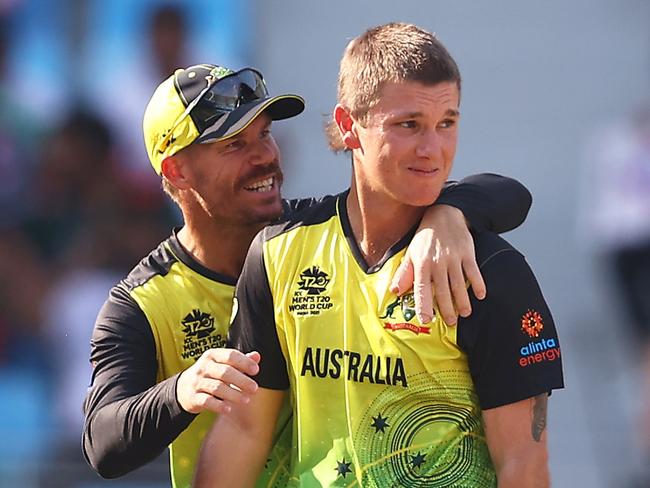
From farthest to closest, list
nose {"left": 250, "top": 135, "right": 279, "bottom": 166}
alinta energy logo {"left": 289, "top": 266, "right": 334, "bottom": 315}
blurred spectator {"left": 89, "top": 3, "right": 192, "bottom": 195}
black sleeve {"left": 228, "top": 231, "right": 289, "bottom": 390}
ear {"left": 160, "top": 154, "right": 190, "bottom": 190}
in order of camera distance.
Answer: blurred spectator {"left": 89, "top": 3, "right": 192, "bottom": 195}
ear {"left": 160, "top": 154, "right": 190, "bottom": 190}
nose {"left": 250, "top": 135, "right": 279, "bottom": 166}
black sleeve {"left": 228, "top": 231, "right": 289, "bottom": 390}
alinta energy logo {"left": 289, "top": 266, "right": 334, "bottom": 315}

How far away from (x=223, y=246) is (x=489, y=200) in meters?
0.94

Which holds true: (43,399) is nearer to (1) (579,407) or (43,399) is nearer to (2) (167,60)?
(2) (167,60)

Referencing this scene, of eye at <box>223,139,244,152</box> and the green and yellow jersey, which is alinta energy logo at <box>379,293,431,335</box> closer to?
the green and yellow jersey

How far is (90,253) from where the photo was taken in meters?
8.85

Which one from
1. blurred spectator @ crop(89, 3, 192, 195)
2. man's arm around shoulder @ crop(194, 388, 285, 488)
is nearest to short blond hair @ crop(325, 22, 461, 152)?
man's arm around shoulder @ crop(194, 388, 285, 488)

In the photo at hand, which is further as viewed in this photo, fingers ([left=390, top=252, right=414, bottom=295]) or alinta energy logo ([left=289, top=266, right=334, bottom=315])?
alinta energy logo ([left=289, top=266, right=334, bottom=315])

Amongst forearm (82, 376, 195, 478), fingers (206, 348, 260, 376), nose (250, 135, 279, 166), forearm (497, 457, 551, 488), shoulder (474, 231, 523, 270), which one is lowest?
forearm (497, 457, 551, 488)

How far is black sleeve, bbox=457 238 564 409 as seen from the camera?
3.59 metres

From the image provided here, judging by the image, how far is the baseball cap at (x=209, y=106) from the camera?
14.4ft

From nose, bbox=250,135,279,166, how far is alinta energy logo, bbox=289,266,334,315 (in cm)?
74

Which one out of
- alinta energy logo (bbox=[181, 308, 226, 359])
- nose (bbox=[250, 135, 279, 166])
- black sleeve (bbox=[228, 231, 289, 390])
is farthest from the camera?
nose (bbox=[250, 135, 279, 166])

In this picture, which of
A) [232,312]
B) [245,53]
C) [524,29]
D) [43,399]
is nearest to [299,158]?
[245,53]

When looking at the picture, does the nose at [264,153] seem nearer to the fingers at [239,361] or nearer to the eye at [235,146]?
Result: the eye at [235,146]

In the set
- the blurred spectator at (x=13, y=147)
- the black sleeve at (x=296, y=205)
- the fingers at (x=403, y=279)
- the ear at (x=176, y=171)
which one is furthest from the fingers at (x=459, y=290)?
the blurred spectator at (x=13, y=147)
